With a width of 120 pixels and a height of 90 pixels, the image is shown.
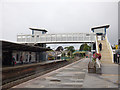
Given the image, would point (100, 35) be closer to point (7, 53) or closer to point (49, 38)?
point (49, 38)

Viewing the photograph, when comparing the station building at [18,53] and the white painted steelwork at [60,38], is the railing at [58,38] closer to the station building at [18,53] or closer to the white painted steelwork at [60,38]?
the white painted steelwork at [60,38]

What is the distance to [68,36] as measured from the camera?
38281 millimetres

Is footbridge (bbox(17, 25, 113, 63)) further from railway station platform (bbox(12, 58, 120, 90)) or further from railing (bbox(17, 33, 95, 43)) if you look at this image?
railway station platform (bbox(12, 58, 120, 90))

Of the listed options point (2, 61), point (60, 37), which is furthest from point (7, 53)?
point (60, 37)

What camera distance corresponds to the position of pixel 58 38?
1537 inches

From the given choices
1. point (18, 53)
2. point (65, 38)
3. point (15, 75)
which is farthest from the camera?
point (65, 38)

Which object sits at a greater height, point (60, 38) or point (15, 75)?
point (60, 38)

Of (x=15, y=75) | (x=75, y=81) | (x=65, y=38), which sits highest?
(x=65, y=38)

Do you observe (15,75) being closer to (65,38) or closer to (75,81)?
(75,81)

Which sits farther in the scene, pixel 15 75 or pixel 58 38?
pixel 58 38

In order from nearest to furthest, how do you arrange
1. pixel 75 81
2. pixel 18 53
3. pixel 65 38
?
pixel 75 81, pixel 18 53, pixel 65 38

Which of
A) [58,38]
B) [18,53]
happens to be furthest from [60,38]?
[18,53]

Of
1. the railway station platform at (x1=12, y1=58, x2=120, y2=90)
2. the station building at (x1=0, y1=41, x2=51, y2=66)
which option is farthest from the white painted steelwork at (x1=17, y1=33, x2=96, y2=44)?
the railway station platform at (x1=12, y1=58, x2=120, y2=90)

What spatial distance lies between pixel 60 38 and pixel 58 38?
22.8 inches
